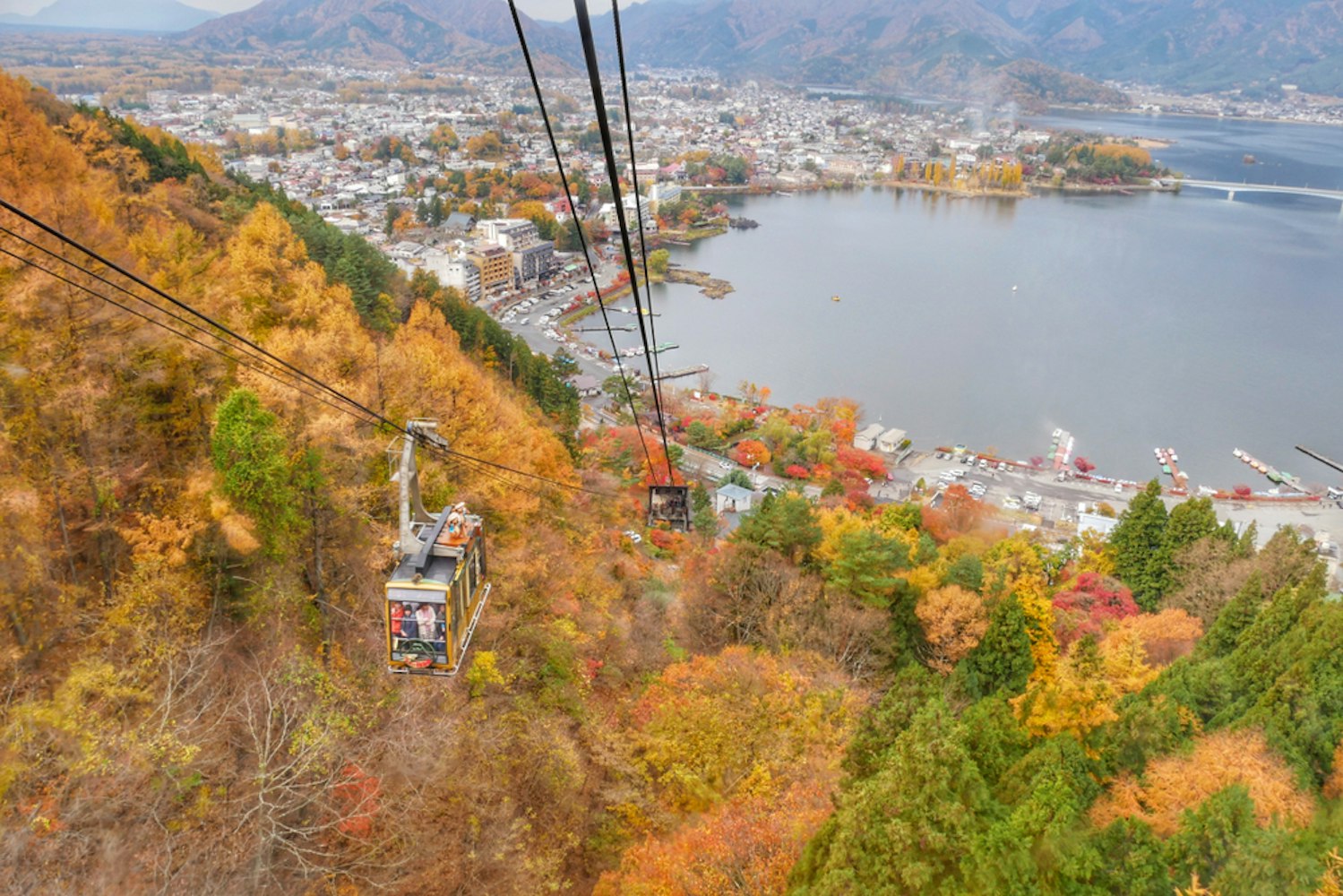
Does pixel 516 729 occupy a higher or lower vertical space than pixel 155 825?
lower

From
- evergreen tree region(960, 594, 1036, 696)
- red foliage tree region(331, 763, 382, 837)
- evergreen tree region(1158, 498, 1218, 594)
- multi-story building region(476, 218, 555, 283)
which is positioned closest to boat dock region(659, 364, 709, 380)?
multi-story building region(476, 218, 555, 283)

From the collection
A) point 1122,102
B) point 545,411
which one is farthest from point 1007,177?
point 1122,102

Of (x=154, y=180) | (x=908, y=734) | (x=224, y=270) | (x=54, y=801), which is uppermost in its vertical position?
(x=154, y=180)

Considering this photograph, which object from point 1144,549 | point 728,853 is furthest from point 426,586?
point 1144,549

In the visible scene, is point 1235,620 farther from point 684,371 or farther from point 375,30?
point 375,30

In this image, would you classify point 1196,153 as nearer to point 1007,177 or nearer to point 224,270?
point 1007,177

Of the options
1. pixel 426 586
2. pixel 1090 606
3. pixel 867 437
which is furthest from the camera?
pixel 867 437

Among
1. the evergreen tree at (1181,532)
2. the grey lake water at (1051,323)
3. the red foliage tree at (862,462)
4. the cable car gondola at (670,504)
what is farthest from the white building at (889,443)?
the cable car gondola at (670,504)
